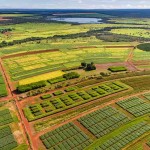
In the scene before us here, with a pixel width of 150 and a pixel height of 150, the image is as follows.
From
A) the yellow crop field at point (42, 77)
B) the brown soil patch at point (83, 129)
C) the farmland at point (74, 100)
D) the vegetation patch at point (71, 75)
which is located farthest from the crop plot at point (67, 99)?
the yellow crop field at point (42, 77)

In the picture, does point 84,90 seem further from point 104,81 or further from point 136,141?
point 136,141

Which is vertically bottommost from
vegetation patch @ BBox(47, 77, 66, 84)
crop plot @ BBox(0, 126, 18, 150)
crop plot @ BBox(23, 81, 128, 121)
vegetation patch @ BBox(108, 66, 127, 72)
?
crop plot @ BBox(0, 126, 18, 150)

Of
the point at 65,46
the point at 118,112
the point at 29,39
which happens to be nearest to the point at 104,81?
the point at 118,112

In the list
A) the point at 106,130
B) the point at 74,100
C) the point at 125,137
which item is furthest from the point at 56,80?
the point at 125,137

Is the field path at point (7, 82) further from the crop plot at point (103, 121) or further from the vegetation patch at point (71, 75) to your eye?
the crop plot at point (103, 121)

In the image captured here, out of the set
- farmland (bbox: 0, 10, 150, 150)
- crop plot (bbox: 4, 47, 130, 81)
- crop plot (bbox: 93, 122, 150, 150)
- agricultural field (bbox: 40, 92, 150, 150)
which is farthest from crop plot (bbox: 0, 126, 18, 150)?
crop plot (bbox: 4, 47, 130, 81)

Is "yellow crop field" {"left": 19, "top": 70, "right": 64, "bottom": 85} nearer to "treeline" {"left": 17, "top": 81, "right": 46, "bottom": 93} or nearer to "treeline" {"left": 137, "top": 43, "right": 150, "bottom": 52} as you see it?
"treeline" {"left": 17, "top": 81, "right": 46, "bottom": 93}
